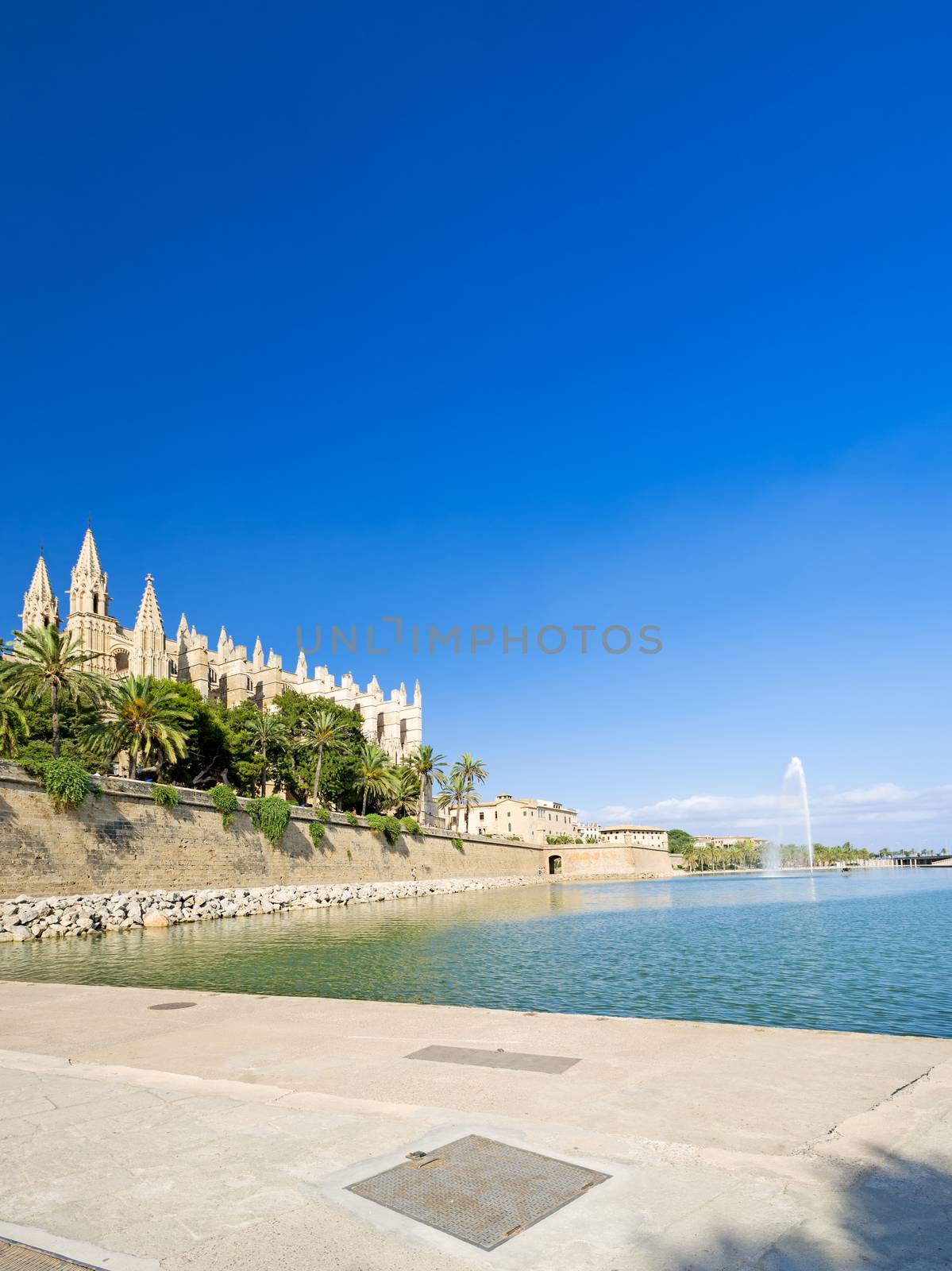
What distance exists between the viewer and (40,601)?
8725 centimetres

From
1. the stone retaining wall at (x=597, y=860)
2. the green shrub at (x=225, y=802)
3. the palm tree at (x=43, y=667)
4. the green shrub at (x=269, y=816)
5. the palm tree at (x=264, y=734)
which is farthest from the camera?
the stone retaining wall at (x=597, y=860)

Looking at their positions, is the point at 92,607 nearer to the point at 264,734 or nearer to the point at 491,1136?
the point at 264,734

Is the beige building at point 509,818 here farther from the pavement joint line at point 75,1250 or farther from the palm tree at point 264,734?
the pavement joint line at point 75,1250

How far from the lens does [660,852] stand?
126m

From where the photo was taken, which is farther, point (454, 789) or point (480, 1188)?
point (454, 789)

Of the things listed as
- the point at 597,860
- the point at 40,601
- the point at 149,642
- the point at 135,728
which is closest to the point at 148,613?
the point at 149,642

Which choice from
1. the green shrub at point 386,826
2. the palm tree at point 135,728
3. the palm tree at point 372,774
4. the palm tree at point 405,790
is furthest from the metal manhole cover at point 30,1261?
the palm tree at point 405,790

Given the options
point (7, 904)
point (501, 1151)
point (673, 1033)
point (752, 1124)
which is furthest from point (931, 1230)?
point (7, 904)

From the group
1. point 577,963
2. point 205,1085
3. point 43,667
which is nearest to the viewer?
point 205,1085

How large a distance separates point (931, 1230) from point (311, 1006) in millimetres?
8318

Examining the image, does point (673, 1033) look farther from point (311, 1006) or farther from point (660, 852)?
point (660, 852)

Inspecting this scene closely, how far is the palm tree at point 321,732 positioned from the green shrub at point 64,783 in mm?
25215

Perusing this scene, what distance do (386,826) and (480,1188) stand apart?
2070 inches

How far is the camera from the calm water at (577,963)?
13617mm
